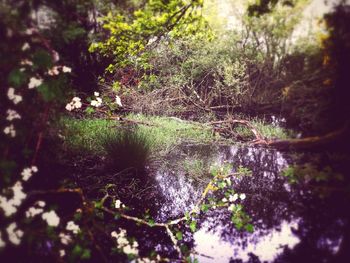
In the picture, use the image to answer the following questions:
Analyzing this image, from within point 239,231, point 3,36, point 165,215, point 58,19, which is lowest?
point 165,215

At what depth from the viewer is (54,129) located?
7.11ft

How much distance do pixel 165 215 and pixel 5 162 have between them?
2216 millimetres

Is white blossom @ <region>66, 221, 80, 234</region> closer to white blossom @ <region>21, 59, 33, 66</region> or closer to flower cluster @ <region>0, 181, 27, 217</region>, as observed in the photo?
flower cluster @ <region>0, 181, 27, 217</region>

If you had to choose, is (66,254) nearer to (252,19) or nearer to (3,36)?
(3,36)

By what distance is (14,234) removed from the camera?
69.6 inches

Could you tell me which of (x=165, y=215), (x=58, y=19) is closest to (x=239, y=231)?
(x=165, y=215)

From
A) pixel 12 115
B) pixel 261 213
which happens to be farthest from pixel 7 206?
pixel 261 213

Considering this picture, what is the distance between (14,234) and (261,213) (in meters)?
2.32

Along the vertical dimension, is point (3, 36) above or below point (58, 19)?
below

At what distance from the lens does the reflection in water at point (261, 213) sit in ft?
7.38

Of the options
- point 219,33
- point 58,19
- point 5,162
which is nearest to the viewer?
point 5,162

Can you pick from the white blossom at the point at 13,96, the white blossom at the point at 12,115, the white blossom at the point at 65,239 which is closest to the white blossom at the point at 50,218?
the white blossom at the point at 65,239

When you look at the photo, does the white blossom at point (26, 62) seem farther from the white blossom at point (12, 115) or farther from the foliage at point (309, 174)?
the foliage at point (309, 174)

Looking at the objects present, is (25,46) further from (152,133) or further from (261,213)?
(261,213)
